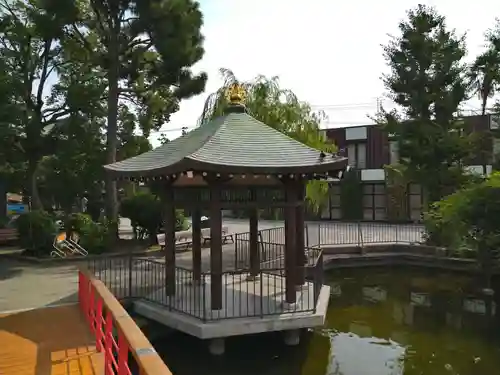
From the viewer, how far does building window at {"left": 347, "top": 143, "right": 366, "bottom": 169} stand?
32188 mm

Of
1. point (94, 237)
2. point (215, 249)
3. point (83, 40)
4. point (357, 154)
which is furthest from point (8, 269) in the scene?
point (357, 154)

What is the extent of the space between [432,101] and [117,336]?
17826 millimetres

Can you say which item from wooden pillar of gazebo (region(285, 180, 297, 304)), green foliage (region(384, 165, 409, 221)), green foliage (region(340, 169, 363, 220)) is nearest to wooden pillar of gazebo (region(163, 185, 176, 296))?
wooden pillar of gazebo (region(285, 180, 297, 304))

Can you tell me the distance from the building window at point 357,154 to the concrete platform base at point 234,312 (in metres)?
22.4

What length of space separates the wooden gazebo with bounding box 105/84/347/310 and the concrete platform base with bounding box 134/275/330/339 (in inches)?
12.9

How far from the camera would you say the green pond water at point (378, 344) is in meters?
Result: 8.90

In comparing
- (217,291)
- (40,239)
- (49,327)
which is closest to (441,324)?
(217,291)

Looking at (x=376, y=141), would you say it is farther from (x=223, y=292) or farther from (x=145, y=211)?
(x=223, y=292)

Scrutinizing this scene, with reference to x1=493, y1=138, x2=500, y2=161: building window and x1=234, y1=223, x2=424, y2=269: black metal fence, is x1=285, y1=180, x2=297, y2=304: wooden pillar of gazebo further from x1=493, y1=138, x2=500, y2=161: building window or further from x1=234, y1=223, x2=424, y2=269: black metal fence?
x1=493, y1=138, x2=500, y2=161: building window

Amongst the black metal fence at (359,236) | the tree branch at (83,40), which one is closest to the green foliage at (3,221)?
the tree branch at (83,40)

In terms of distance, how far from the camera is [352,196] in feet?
105

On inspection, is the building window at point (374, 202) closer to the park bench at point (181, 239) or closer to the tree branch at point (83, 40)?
the park bench at point (181, 239)

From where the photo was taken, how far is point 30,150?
18.4 meters

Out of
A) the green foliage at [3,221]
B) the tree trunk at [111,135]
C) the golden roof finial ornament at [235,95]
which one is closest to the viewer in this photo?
the golden roof finial ornament at [235,95]
